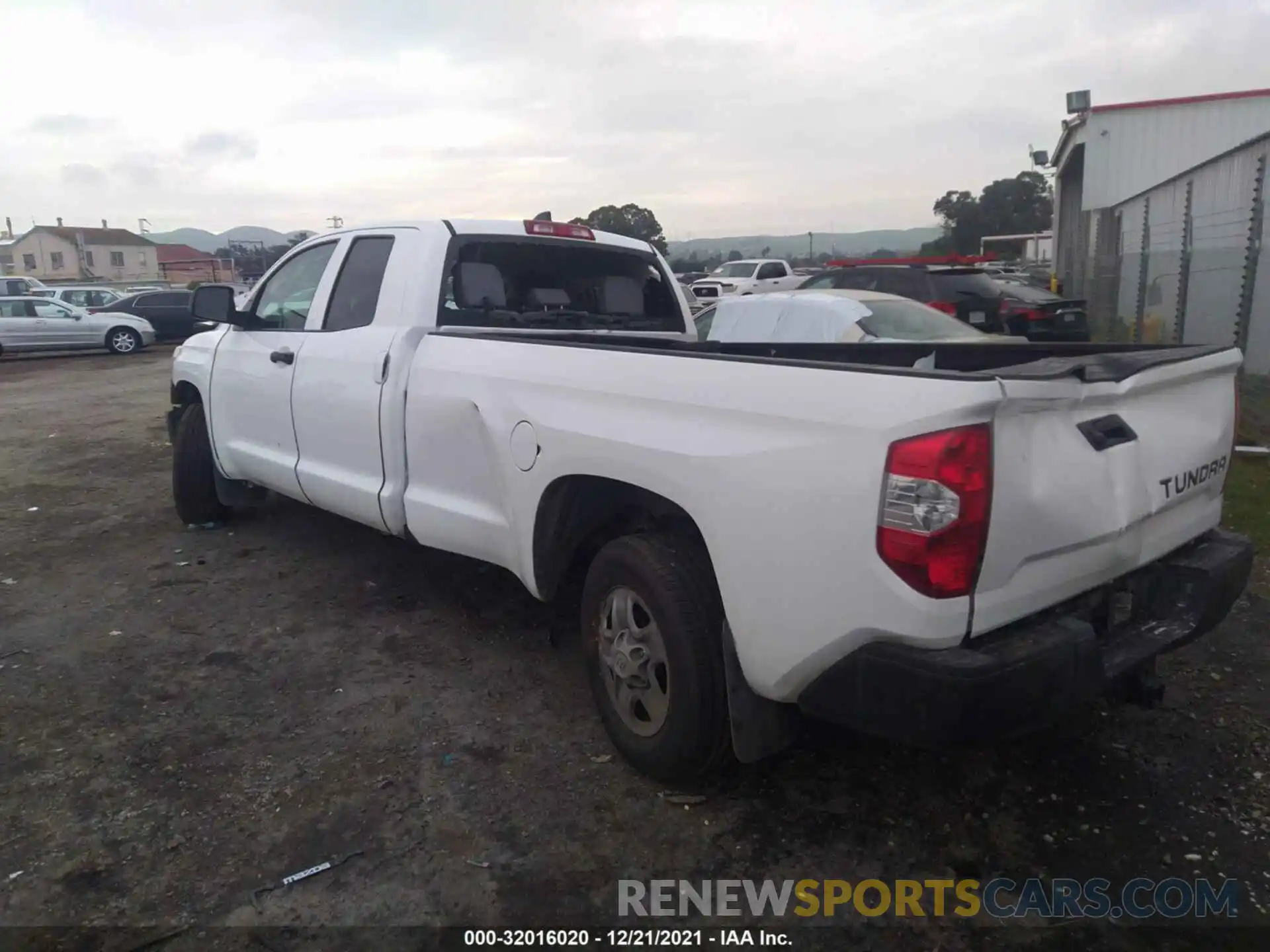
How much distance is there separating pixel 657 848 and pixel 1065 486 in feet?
5.18

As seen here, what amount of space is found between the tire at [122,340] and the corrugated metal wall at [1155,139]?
24.8 meters

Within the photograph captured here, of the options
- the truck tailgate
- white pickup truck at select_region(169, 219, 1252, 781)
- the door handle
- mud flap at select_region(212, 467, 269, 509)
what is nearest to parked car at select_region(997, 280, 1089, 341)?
white pickup truck at select_region(169, 219, 1252, 781)

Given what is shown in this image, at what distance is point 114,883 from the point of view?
281cm

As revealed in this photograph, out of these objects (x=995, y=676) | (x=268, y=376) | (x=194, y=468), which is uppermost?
(x=268, y=376)

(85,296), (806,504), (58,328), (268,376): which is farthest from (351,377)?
(85,296)

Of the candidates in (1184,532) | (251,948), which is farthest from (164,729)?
(1184,532)

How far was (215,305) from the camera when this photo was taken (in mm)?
5383

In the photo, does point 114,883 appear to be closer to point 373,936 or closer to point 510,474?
point 373,936

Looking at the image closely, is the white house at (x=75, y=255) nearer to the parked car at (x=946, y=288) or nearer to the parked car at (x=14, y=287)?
the parked car at (x=14, y=287)

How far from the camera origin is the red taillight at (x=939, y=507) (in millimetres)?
2258

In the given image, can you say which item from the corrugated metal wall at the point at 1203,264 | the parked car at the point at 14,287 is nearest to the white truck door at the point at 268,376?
the corrugated metal wall at the point at 1203,264

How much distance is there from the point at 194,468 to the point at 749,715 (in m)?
4.77

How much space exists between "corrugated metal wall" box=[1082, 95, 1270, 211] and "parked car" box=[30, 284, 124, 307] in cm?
2688

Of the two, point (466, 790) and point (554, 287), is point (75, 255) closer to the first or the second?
point (554, 287)
